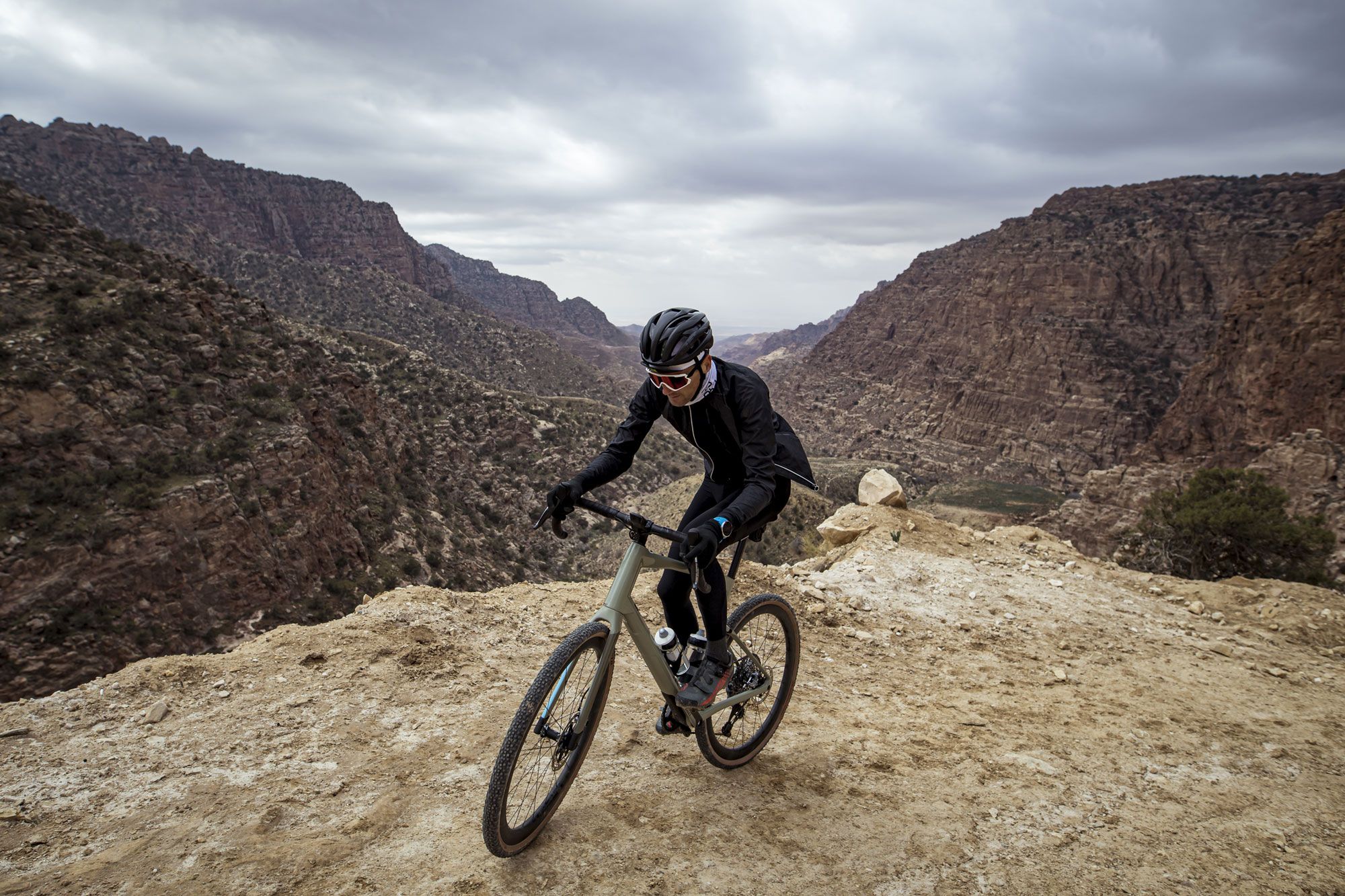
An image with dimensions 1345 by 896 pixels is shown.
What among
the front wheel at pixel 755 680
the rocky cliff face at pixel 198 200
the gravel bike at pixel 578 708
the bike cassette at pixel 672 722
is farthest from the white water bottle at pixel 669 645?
the rocky cliff face at pixel 198 200

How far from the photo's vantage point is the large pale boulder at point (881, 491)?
14469 millimetres

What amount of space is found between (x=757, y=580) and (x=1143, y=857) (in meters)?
5.01

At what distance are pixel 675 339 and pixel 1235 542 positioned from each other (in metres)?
22.3

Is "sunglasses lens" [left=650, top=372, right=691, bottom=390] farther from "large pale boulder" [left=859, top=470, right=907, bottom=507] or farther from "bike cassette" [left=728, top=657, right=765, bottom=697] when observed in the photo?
"large pale boulder" [left=859, top=470, right=907, bottom=507]

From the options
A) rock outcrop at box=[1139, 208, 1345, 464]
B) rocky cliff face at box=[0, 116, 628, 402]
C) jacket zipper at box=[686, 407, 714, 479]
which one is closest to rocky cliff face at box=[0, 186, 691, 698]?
jacket zipper at box=[686, 407, 714, 479]

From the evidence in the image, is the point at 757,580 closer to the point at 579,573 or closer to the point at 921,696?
the point at 921,696

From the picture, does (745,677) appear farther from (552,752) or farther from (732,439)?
(732,439)

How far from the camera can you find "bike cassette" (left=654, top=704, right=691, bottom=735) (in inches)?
153

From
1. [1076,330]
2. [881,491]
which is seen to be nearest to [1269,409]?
[881,491]

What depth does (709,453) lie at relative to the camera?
4.13 metres

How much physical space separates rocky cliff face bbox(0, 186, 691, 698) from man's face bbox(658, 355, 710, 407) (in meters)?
19.2

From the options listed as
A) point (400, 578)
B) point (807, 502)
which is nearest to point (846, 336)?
point (807, 502)

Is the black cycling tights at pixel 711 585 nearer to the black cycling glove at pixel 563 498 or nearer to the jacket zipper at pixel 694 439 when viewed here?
the jacket zipper at pixel 694 439

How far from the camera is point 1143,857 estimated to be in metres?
3.66
